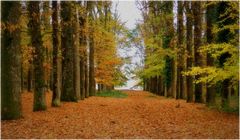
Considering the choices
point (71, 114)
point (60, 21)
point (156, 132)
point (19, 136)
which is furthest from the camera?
point (60, 21)

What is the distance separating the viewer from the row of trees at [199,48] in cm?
1798

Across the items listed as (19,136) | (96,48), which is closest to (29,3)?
(19,136)

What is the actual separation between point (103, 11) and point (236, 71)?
29.7 m

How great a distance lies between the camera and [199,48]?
21.8m

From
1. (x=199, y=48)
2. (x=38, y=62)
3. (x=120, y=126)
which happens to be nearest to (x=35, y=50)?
(x=38, y=62)

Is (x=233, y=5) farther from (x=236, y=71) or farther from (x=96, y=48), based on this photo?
(x=96, y=48)

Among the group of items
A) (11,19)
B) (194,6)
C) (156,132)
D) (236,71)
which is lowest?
(156,132)

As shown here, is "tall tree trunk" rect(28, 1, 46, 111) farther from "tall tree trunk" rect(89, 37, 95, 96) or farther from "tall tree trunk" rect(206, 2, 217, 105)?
"tall tree trunk" rect(89, 37, 95, 96)

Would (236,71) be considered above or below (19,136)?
above

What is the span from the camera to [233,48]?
17.3 metres

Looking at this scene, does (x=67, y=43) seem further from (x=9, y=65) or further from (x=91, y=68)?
(x=91, y=68)

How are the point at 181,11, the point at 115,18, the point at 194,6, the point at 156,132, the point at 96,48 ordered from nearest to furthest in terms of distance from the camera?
the point at 156,132
the point at 194,6
the point at 181,11
the point at 96,48
the point at 115,18

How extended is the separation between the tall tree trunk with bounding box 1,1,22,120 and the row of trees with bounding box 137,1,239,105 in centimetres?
746

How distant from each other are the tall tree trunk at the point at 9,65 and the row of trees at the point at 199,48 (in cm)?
746
